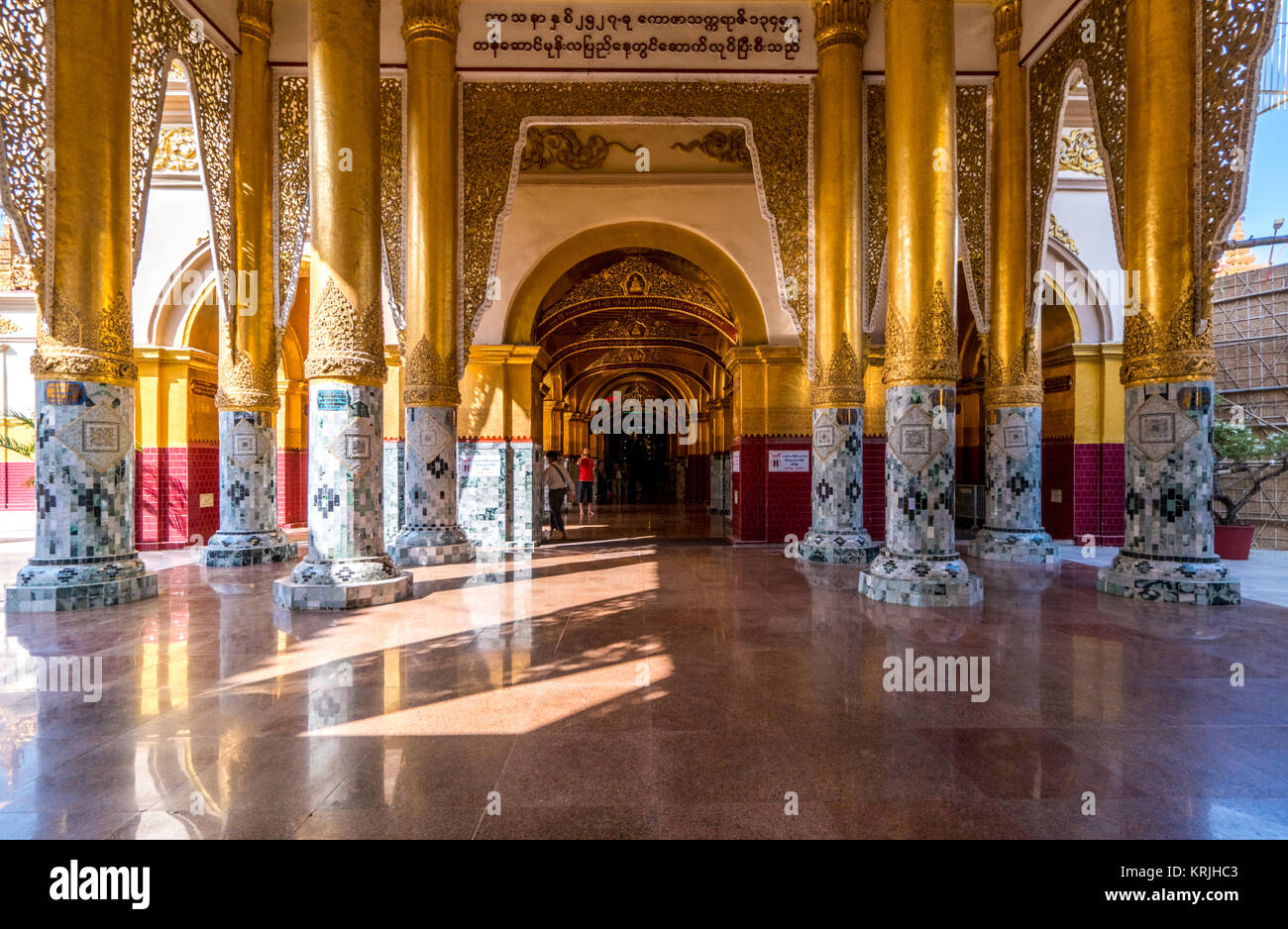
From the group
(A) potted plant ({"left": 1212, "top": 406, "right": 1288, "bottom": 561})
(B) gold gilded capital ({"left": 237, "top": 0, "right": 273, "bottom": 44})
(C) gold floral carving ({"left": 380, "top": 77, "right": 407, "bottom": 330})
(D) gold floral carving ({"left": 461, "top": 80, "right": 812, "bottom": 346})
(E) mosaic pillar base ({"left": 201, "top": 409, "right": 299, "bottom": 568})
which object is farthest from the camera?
(D) gold floral carving ({"left": 461, "top": 80, "right": 812, "bottom": 346})

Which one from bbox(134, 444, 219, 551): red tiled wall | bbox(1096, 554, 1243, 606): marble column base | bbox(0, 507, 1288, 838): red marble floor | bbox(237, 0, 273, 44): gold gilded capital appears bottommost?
bbox(0, 507, 1288, 838): red marble floor

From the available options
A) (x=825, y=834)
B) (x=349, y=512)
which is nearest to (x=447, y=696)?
(x=825, y=834)

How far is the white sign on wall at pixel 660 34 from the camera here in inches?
342

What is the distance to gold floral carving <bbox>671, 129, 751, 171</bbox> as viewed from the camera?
435 inches

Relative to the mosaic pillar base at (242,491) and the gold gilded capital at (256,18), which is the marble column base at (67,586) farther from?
the gold gilded capital at (256,18)

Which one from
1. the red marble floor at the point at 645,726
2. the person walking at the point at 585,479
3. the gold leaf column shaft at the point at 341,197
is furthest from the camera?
the person walking at the point at 585,479

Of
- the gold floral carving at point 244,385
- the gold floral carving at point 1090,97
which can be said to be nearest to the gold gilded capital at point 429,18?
the gold floral carving at point 244,385

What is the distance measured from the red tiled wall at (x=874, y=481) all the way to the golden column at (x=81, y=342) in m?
9.24

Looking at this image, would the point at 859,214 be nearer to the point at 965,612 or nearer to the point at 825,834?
the point at 965,612

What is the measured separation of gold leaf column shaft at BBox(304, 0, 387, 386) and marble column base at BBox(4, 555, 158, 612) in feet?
7.89

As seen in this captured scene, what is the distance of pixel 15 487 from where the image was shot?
39.7ft

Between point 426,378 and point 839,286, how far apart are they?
5209 millimetres

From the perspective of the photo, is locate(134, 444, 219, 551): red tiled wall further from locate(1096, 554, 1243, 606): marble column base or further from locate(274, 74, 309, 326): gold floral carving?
locate(1096, 554, 1243, 606): marble column base

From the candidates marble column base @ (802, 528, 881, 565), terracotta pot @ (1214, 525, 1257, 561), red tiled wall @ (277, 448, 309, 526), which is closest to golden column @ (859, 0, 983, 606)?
marble column base @ (802, 528, 881, 565)
